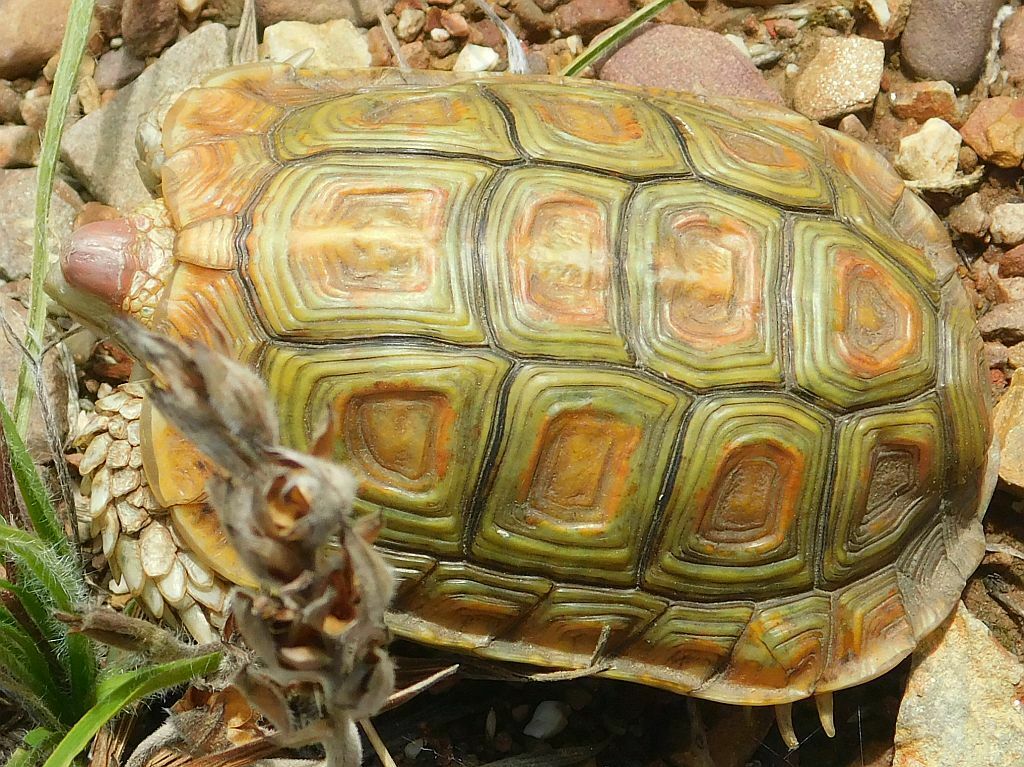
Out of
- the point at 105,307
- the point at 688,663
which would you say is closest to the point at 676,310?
the point at 688,663

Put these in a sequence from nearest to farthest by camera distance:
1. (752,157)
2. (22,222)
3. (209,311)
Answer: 1. (209,311)
2. (752,157)
3. (22,222)

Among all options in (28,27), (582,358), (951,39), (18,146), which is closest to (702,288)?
Answer: (582,358)

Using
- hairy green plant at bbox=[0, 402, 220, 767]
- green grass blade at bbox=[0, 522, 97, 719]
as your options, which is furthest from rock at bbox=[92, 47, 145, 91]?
green grass blade at bbox=[0, 522, 97, 719]

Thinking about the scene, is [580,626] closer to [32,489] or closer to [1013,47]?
[32,489]

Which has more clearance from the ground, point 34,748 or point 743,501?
point 743,501

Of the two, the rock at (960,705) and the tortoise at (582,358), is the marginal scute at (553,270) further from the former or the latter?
the rock at (960,705)

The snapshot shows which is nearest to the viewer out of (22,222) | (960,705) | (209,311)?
(209,311)

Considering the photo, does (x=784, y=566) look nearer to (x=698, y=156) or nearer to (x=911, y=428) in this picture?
(x=911, y=428)
